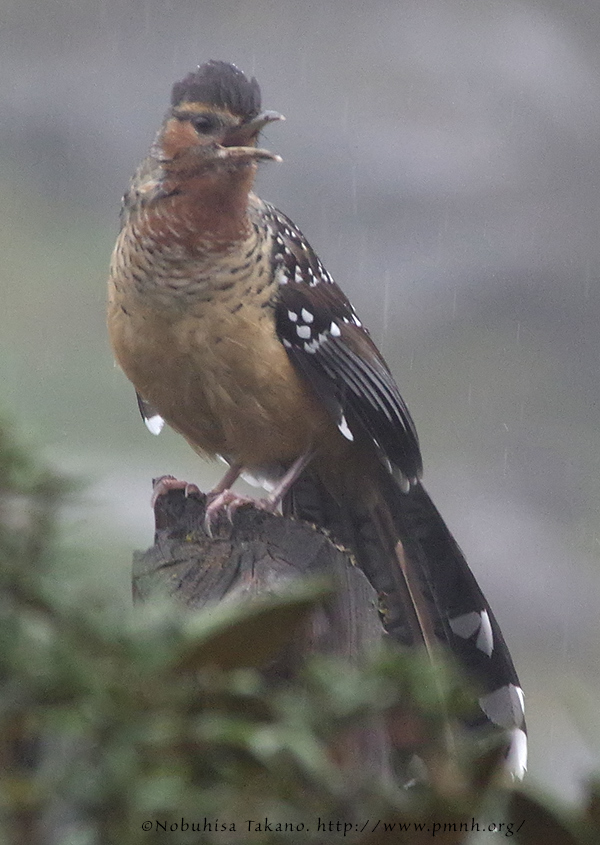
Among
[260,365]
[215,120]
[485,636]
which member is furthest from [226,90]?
[485,636]

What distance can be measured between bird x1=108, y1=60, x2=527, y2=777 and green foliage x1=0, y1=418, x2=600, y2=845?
1022mm

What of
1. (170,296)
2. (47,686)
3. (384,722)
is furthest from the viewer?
(170,296)

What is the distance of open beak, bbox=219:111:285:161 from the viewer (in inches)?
62.2

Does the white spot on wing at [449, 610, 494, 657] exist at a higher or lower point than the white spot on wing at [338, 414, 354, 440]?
lower

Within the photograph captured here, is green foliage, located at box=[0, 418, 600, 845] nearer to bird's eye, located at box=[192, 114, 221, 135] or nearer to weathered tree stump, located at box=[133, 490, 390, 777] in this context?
weathered tree stump, located at box=[133, 490, 390, 777]

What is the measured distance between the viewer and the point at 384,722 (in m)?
0.56

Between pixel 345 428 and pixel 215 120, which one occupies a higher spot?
pixel 215 120

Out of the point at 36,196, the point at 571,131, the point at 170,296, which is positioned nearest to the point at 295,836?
the point at 170,296

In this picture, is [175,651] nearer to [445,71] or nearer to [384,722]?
[384,722]

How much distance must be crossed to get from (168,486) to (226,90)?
0.63 metres

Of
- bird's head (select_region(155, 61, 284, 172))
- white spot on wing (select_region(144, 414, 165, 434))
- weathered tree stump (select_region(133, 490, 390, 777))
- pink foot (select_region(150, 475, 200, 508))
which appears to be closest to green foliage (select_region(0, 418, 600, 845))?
weathered tree stump (select_region(133, 490, 390, 777))

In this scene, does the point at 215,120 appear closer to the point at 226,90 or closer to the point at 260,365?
the point at 226,90

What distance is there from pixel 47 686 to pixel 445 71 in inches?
84.0

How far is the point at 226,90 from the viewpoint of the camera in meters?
1.62
